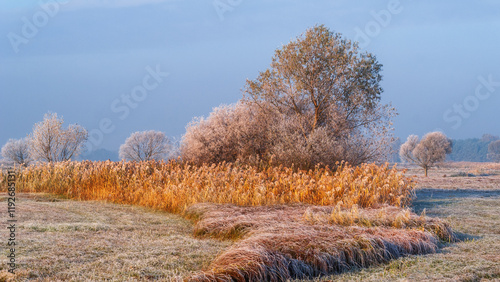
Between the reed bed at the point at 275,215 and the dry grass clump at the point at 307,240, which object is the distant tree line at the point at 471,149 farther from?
the dry grass clump at the point at 307,240

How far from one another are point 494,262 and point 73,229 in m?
6.20

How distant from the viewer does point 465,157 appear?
105625 mm

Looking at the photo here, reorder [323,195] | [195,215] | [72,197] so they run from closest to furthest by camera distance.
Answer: [195,215], [323,195], [72,197]

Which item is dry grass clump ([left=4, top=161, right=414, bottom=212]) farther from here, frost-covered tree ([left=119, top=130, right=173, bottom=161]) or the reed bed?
frost-covered tree ([left=119, top=130, right=173, bottom=161])

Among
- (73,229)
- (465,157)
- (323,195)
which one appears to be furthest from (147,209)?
(465,157)

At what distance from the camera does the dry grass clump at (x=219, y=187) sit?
986 centimetres

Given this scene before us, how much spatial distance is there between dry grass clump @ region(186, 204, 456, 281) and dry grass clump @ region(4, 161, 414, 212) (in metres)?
1.23

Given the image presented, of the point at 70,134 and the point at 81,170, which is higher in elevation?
the point at 70,134

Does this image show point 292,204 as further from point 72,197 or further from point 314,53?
point 314,53

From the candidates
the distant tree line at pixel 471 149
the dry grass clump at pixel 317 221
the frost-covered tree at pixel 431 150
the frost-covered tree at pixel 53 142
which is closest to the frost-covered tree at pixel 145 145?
the frost-covered tree at pixel 53 142

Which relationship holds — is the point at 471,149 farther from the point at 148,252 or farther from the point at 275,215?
the point at 148,252

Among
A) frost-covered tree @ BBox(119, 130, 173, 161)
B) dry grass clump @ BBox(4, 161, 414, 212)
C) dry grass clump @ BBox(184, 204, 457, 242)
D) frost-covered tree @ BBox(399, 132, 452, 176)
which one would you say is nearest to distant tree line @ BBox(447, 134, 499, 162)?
frost-covered tree @ BBox(399, 132, 452, 176)

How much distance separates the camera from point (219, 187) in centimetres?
1051

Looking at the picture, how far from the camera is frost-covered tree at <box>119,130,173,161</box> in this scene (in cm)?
3366
